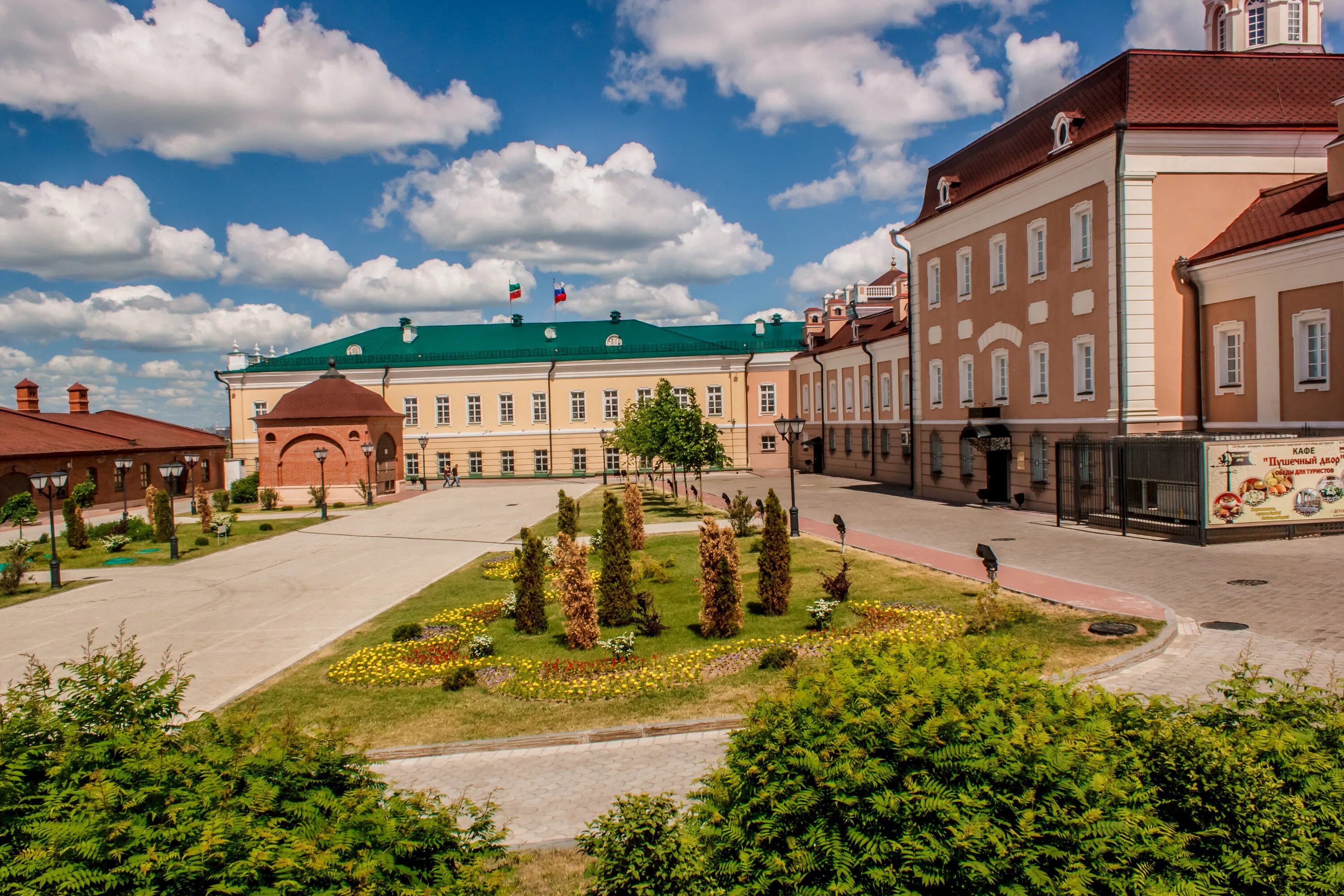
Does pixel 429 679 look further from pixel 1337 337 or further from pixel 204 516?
pixel 204 516

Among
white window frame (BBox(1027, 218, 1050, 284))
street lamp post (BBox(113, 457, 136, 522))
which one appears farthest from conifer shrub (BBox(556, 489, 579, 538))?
street lamp post (BBox(113, 457, 136, 522))

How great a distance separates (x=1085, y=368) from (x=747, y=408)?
29766 mm

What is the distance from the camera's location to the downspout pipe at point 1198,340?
20.8 m

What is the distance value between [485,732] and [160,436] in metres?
46.0

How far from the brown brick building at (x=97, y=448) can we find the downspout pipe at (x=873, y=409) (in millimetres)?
32267

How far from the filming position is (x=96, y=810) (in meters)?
3.35

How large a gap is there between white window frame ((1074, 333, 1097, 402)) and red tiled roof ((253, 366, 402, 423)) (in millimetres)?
31757

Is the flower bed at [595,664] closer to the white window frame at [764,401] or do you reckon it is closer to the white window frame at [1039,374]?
the white window frame at [1039,374]

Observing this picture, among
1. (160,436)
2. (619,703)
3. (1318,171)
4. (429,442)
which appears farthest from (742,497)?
(160,436)

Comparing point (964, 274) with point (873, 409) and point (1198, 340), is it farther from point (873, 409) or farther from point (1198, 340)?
point (873, 409)

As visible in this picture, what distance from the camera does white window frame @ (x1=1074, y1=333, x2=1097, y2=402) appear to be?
21.8m

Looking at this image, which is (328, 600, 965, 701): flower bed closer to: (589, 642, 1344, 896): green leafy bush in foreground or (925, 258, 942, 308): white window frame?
(589, 642, 1344, 896): green leafy bush in foreground

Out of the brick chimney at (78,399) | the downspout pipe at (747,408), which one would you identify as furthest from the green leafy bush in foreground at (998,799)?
the brick chimney at (78,399)

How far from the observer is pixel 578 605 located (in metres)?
12.1
